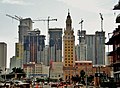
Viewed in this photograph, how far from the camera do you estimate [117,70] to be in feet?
249

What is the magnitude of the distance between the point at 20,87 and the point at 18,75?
11459 cm

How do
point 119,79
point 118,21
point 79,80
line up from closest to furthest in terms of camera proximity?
1. point 119,79
2. point 118,21
3. point 79,80

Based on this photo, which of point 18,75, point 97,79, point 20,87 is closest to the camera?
point 20,87

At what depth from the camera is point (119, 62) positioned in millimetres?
72312

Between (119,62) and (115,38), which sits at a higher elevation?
(115,38)

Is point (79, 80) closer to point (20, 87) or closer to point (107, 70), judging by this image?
point (107, 70)


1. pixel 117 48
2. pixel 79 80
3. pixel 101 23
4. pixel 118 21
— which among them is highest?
pixel 101 23

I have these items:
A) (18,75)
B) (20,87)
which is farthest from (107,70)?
(20,87)

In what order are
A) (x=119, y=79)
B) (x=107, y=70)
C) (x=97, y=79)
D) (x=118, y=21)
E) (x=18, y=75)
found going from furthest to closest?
(x=107, y=70) → (x=18, y=75) → (x=97, y=79) → (x=118, y=21) → (x=119, y=79)

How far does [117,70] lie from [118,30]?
30.2 feet

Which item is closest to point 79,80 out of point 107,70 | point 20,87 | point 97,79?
point 107,70

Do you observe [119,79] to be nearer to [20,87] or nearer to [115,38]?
[115,38]

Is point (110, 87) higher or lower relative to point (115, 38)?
lower

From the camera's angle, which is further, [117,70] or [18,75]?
[18,75]
